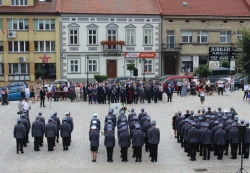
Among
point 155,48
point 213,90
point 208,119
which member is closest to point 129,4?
point 155,48

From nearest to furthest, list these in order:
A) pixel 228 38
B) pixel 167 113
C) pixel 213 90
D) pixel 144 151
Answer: pixel 144 151 → pixel 167 113 → pixel 213 90 → pixel 228 38

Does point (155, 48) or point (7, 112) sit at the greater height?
point (155, 48)

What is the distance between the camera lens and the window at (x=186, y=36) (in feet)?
154

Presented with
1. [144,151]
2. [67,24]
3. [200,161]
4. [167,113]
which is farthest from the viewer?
[67,24]

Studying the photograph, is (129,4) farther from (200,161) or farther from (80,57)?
(200,161)

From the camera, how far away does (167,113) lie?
26.2 meters

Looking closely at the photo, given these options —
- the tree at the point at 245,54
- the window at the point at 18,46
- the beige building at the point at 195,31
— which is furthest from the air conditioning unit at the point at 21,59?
the tree at the point at 245,54

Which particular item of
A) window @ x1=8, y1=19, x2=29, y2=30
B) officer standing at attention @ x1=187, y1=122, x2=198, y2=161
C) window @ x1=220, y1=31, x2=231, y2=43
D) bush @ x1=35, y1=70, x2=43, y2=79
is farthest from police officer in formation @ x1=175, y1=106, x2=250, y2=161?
window @ x1=220, y1=31, x2=231, y2=43

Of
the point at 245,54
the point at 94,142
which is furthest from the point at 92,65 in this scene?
the point at 94,142

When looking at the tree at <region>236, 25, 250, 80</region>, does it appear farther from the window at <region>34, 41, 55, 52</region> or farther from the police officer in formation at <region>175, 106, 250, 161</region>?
the window at <region>34, 41, 55, 52</region>

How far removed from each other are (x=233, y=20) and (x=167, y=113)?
24974mm

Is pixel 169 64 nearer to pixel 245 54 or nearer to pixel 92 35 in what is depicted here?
pixel 92 35

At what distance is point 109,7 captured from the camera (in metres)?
45.8

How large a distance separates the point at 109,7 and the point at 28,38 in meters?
9.65
